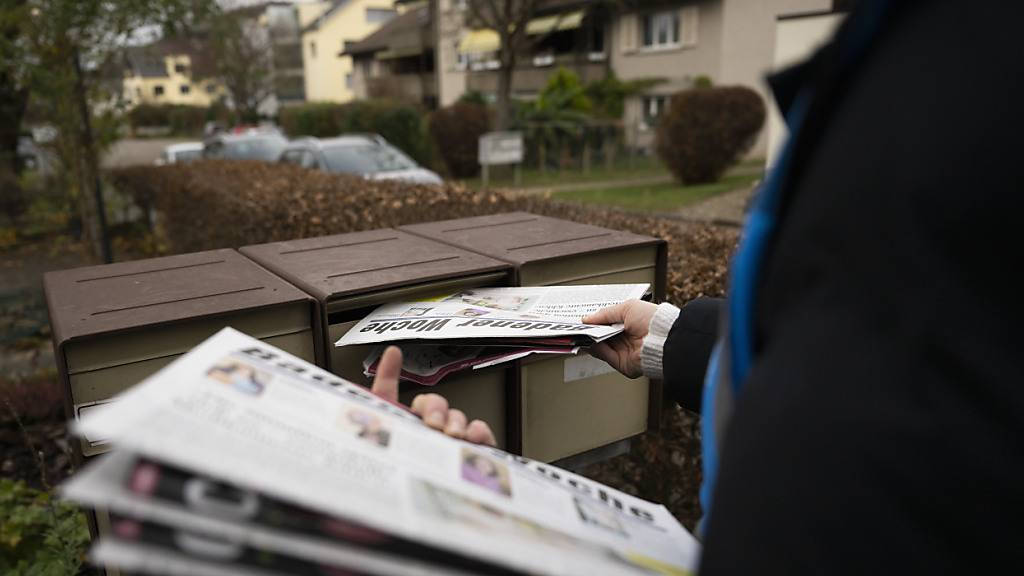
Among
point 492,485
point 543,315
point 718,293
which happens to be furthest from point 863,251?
point 718,293

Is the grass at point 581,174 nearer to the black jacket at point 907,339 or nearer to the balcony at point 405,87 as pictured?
the balcony at point 405,87

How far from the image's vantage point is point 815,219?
2.20 ft

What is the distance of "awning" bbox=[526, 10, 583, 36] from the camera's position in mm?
26422

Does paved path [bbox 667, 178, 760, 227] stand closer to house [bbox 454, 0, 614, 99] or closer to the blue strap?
the blue strap

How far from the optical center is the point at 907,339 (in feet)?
2.05

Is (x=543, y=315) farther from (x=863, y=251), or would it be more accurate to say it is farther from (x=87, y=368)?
(x=863, y=251)

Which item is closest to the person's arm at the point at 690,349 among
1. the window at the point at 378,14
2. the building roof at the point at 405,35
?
the building roof at the point at 405,35

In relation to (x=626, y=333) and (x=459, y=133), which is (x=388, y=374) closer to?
(x=626, y=333)

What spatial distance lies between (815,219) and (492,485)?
519 mm

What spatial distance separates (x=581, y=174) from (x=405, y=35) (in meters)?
20.7

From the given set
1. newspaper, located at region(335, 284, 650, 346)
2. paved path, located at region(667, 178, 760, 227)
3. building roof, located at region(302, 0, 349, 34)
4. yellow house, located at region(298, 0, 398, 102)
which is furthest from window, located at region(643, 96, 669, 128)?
building roof, located at region(302, 0, 349, 34)

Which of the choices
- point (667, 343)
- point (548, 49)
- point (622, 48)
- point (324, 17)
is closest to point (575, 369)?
point (667, 343)

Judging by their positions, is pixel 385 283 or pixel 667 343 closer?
pixel 667 343

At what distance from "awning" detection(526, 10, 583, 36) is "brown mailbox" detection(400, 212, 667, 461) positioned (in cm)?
2442
